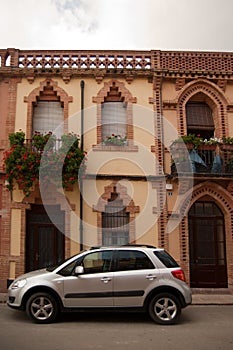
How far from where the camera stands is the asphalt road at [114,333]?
5918mm

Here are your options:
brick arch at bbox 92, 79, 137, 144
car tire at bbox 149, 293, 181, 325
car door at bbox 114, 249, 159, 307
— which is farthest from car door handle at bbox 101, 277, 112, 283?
brick arch at bbox 92, 79, 137, 144

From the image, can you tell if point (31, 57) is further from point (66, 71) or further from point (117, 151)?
point (117, 151)

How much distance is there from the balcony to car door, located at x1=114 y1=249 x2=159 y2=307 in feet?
15.8

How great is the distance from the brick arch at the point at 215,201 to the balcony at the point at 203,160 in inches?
22.0

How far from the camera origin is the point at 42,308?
7.24 metres

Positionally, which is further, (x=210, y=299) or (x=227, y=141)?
(x=227, y=141)

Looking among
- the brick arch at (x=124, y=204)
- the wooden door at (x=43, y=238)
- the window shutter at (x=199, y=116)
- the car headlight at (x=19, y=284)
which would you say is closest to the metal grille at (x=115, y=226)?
the brick arch at (x=124, y=204)

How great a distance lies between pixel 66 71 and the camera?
1263cm

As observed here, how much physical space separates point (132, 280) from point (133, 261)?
1.43 feet

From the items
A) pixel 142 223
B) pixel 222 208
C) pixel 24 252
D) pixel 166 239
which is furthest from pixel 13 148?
pixel 222 208

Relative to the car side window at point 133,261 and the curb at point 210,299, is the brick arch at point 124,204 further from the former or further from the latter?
the car side window at point 133,261

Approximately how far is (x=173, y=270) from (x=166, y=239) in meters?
4.16

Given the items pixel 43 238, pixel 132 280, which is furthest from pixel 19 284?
pixel 43 238

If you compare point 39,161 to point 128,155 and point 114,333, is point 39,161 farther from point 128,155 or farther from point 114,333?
point 114,333
